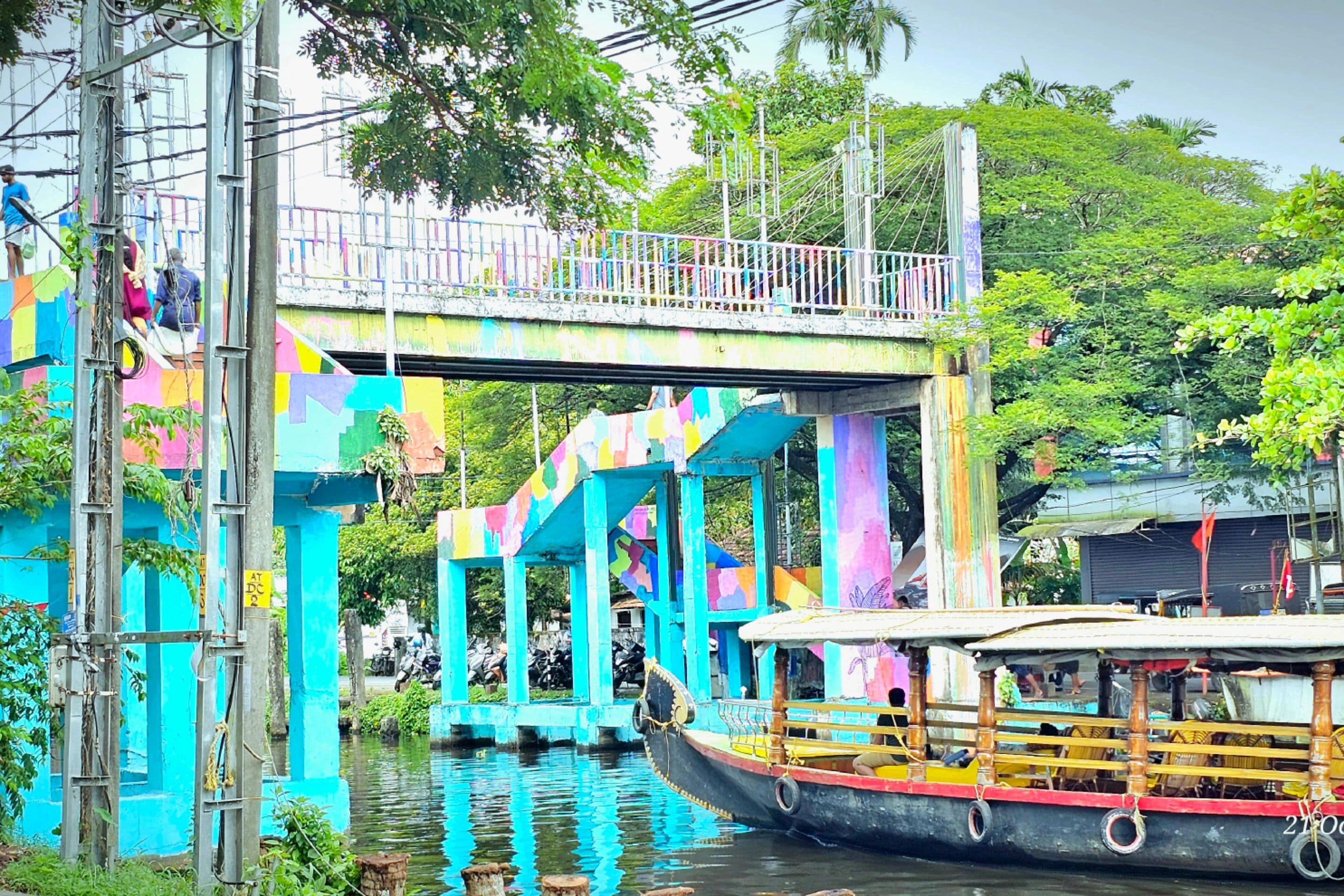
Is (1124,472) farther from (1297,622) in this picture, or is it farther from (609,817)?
(1297,622)

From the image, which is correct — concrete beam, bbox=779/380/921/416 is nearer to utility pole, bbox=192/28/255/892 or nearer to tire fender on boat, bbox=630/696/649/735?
tire fender on boat, bbox=630/696/649/735

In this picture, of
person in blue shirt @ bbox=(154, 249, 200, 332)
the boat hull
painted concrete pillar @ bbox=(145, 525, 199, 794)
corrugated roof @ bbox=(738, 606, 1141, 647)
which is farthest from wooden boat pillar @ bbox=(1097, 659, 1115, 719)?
person in blue shirt @ bbox=(154, 249, 200, 332)

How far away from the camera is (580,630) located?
31281 mm

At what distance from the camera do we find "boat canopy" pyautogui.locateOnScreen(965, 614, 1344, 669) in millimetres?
12945

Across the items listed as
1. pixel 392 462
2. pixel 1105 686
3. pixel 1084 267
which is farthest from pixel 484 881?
pixel 1084 267

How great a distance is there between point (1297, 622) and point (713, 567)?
1712cm

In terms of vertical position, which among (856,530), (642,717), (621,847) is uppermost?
(856,530)

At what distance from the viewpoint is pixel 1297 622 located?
13.3 m

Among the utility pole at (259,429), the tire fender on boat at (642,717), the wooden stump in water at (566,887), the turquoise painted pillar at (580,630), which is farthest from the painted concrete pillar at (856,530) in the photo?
the utility pole at (259,429)

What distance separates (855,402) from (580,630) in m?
8.22

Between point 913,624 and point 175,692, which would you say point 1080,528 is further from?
point 175,692

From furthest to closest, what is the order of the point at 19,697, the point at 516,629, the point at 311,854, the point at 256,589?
the point at 516,629, the point at 19,697, the point at 311,854, the point at 256,589

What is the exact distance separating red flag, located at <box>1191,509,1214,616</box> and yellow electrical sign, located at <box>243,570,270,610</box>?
18.2 meters

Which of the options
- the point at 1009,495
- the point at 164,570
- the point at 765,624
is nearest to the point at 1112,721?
the point at 765,624
